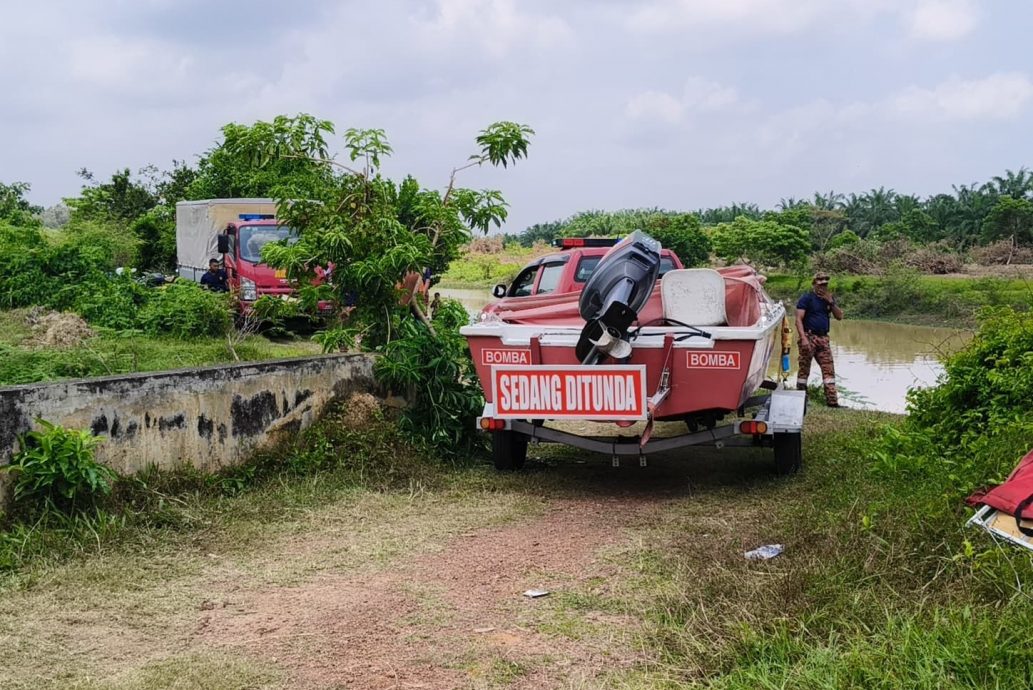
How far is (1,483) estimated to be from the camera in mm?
5457

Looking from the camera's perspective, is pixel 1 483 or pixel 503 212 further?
pixel 503 212

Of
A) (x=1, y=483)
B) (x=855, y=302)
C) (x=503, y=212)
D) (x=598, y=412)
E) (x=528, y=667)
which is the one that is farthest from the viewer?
(x=855, y=302)

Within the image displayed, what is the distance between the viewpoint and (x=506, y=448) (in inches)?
308

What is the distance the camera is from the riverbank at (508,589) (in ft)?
12.5

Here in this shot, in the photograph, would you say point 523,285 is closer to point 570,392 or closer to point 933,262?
point 570,392

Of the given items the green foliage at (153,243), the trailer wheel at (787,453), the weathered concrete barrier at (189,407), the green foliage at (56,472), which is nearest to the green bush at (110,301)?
the weathered concrete barrier at (189,407)

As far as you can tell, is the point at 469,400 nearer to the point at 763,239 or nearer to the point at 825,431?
the point at 825,431

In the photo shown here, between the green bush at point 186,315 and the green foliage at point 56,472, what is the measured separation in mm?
7082

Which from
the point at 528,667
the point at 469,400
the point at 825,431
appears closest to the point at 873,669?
the point at 528,667

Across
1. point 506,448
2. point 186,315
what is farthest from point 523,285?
point 186,315

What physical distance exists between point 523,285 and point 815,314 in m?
3.62

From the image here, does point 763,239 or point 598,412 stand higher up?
point 763,239

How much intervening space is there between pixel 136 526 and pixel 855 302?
103ft

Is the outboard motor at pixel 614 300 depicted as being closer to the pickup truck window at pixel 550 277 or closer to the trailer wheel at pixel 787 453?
the trailer wheel at pixel 787 453
